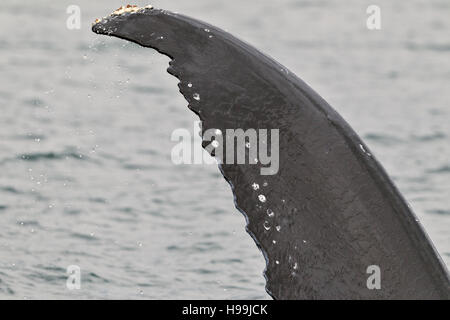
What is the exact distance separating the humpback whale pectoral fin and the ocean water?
3.28 meters

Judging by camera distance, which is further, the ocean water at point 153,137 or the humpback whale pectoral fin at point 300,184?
the ocean water at point 153,137

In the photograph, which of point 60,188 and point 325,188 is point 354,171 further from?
point 60,188

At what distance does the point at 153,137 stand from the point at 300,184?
23.4ft

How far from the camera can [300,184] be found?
16.6 ft

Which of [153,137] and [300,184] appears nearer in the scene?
[300,184]

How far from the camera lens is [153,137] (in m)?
12.1

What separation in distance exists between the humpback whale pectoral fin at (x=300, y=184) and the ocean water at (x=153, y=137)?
3.28 metres

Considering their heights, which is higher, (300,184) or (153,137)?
(153,137)

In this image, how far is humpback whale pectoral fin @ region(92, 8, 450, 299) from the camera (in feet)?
16.1

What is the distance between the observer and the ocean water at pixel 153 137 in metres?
Answer: 8.87

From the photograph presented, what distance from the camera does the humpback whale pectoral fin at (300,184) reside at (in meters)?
4.92
